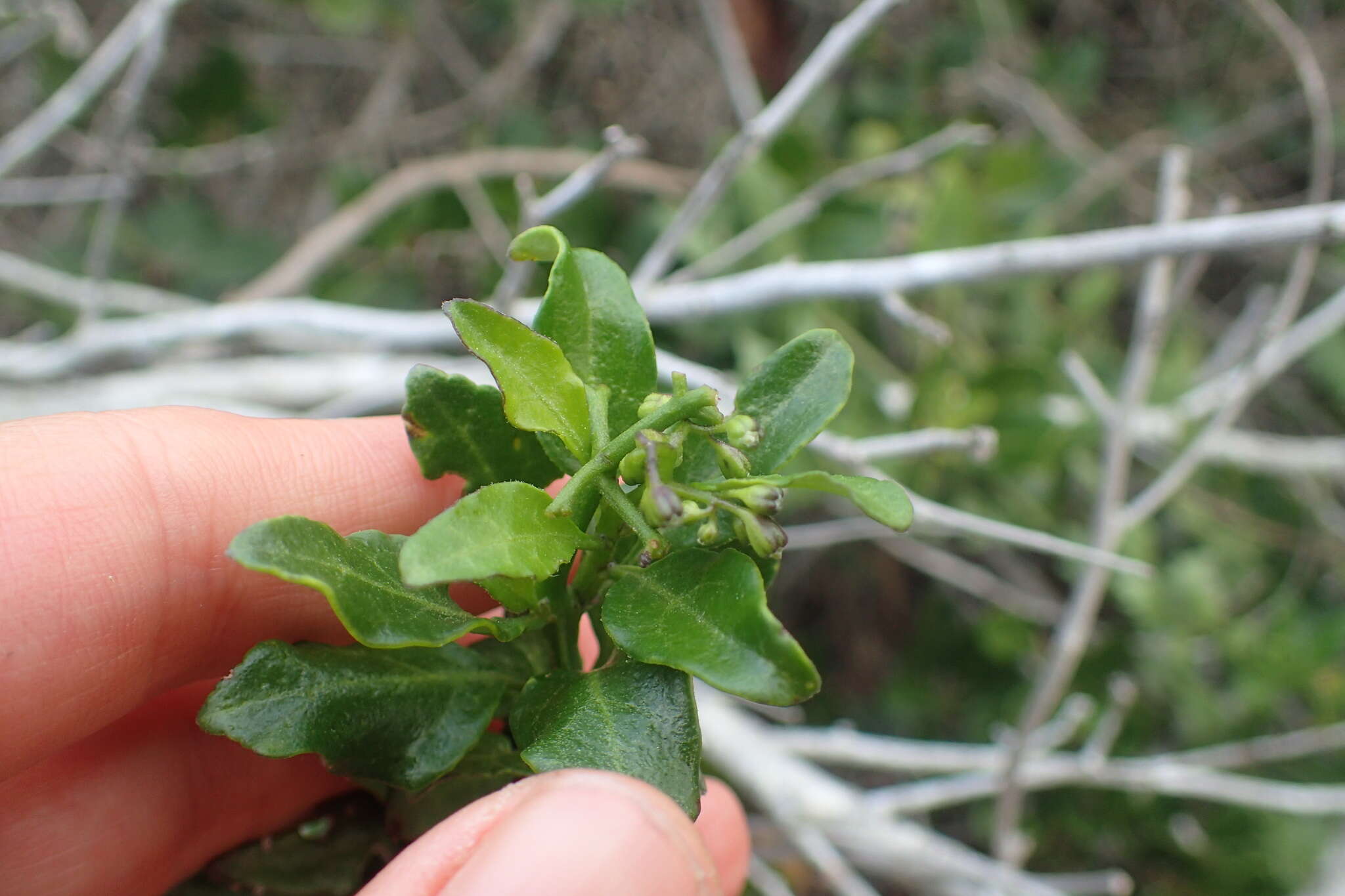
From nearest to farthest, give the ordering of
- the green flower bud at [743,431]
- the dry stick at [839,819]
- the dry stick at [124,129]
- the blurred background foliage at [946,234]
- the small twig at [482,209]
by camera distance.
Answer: the green flower bud at [743,431] < the dry stick at [839,819] < the dry stick at [124,129] < the blurred background foliage at [946,234] < the small twig at [482,209]

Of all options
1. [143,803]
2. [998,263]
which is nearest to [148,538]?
[143,803]

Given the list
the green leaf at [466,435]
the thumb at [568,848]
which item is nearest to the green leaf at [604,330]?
the green leaf at [466,435]

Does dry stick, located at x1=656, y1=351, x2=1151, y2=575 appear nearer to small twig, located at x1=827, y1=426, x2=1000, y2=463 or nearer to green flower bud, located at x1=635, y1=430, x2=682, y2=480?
small twig, located at x1=827, y1=426, x2=1000, y2=463

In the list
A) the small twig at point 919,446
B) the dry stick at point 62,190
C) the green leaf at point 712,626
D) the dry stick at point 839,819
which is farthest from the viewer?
the dry stick at point 62,190

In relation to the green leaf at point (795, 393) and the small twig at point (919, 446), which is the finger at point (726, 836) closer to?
the small twig at point (919, 446)

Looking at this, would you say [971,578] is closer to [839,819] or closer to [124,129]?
[839,819]

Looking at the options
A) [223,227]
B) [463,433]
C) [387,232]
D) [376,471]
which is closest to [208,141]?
[223,227]
